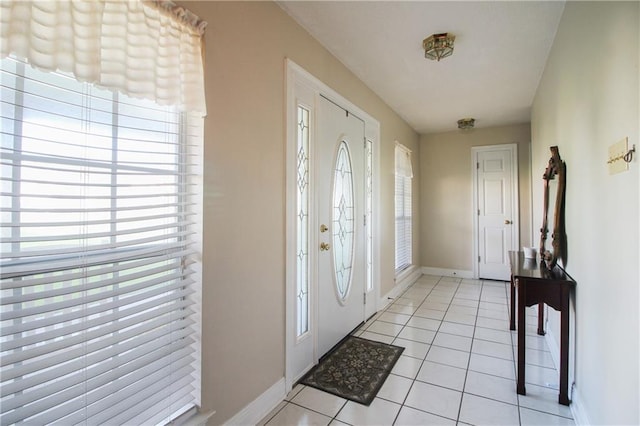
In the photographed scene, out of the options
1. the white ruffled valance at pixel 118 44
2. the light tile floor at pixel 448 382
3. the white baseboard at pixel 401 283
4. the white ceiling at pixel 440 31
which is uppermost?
the white ceiling at pixel 440 31

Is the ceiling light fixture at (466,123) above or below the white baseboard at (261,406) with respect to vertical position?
above

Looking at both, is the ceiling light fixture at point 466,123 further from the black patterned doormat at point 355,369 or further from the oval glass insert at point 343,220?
the black patterned doormat at point 355,369

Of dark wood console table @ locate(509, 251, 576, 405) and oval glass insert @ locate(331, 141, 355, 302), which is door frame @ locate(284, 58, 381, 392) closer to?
oval glass insert @ locate(331, 141, 355, 302)

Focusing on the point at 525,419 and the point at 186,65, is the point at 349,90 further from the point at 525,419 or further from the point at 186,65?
the point at 525,419

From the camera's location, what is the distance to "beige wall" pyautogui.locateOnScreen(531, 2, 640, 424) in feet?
3.72

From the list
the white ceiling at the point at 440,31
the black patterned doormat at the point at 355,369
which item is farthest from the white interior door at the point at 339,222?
the white ceiling at the point at 440,31

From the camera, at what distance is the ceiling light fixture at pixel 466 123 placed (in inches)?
183

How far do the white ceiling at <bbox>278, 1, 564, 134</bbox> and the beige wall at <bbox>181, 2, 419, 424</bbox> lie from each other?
0.40 metres

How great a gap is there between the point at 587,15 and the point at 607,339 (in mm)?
1647

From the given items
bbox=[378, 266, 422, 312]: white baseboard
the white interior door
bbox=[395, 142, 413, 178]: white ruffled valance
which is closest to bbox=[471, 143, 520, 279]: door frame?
bbox=[378, 266, 422, 312]: white baseboard

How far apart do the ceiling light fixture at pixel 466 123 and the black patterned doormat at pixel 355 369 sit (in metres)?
3.60

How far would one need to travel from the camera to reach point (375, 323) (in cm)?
325

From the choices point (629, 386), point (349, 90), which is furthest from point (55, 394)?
point (349, 90)

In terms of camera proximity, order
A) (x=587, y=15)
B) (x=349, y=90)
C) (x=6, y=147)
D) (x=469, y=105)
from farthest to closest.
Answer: (x=469, y=105)
(x=349, y=90)
(x=587, y=15)
(x=6, y=147)
